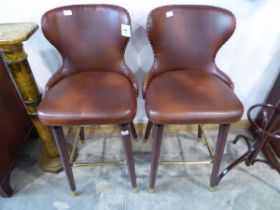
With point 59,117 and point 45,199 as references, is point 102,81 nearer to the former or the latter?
point 59,117

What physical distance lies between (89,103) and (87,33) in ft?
1.36

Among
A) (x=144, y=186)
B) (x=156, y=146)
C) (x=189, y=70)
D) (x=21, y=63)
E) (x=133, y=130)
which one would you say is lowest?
(x=144, y=186)

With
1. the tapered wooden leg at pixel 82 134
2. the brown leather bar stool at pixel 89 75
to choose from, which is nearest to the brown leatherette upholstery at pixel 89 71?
the brown leather bar stool at pixel 89 75

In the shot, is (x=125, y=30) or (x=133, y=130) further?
(x=133, y=130)

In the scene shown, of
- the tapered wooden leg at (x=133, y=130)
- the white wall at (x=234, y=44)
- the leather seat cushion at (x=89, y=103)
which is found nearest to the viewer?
the leather seat cushion at (x=89, y=103)

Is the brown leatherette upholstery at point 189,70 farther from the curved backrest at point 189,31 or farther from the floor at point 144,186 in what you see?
the floor at point 144,186

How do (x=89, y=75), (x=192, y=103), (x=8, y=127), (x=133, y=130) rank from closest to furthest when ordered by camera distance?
1. (x=192, y=103)
2. (x=89, y=75)
3. (x=8, y=127)
4. (x=133, y=130)

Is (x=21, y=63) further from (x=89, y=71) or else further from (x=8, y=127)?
(x=8, y=127)

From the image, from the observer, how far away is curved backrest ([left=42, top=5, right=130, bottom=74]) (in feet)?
3.83

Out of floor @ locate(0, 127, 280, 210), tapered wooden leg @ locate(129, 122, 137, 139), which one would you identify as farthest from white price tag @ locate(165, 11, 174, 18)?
floor @ locate(0, 127, 280, 210)

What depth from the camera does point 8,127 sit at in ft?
4.45

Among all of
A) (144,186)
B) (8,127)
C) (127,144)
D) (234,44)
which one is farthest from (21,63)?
(234,44)

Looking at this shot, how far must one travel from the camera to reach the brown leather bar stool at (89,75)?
995 millimetres

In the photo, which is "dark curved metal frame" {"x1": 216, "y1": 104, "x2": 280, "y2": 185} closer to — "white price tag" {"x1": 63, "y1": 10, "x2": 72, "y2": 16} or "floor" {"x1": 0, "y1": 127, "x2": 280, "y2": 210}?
"floor" {"x1": 0, "y1": 127, "x2": 280, "y2": 210}
